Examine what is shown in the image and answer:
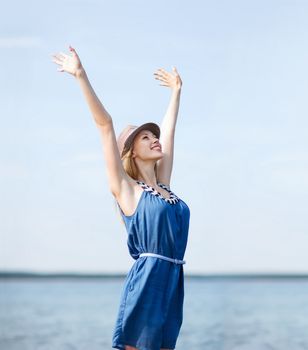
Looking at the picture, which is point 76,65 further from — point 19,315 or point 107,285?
point 107,285

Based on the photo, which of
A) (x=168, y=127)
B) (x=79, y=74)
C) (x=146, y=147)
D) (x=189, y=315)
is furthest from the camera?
(x=189, y=315)

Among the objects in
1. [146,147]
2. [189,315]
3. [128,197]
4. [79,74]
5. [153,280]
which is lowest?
[189,315]

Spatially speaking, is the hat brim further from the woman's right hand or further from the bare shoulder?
the woman's right hand

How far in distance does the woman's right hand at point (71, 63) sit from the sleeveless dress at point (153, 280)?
1.28 feet

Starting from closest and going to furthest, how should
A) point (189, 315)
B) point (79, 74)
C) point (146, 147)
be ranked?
point (79, 74), point (146, 147), point (189, 315)

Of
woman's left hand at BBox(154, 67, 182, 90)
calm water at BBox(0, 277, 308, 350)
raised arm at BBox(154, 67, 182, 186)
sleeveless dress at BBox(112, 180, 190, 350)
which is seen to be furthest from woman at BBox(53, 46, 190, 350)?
calm water at BBox(0, 277, 308, 350)

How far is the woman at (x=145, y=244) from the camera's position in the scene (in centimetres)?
257

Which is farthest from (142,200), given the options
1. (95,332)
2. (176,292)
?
(95,332)

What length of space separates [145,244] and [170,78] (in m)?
0.61

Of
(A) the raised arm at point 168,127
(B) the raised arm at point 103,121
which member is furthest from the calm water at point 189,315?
(B) the raised arm at point 103,121

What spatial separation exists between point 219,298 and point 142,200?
930cm

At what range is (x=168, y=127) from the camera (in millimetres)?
2938

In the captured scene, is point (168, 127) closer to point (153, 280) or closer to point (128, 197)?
point (128, 197)

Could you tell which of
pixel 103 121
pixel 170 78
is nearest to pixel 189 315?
pixel 170 78
